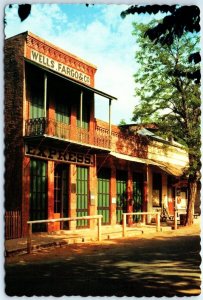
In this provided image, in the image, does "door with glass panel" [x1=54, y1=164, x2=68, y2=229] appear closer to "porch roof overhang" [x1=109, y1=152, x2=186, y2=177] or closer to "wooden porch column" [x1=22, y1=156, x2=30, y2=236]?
"wooden porch column" [x1=22, y1=156, x2=30, y2=236]

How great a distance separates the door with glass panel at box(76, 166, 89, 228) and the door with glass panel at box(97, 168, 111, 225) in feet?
3.25

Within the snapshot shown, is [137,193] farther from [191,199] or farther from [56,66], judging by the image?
[56,66]

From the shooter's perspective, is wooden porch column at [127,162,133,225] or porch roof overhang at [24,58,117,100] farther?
wooden porch column at [127,162,133,225]

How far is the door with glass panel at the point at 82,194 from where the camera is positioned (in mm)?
17625

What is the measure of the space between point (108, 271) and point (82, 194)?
30.0 ft

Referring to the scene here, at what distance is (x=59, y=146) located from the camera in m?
16.3

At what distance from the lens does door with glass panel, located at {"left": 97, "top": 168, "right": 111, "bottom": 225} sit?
1910cm

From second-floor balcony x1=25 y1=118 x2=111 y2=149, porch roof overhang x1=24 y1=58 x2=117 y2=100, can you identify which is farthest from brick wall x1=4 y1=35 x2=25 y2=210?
porch roof overhang x1=24 y1=58 x2=117 y2=100

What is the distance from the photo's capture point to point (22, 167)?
14.6 meters

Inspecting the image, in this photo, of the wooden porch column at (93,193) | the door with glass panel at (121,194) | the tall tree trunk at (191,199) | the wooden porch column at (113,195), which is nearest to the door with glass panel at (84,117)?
the wooden porch column at (93,193)

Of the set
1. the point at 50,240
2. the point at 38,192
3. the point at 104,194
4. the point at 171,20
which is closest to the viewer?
the point at 171,20

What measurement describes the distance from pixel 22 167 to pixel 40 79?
3261 millimetres

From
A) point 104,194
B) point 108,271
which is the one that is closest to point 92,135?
point 104,194

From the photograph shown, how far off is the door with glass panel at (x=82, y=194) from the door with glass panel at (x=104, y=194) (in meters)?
0.99
